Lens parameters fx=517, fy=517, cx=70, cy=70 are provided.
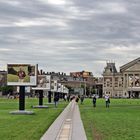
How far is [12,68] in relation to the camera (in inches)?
1988

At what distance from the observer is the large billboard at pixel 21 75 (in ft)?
164

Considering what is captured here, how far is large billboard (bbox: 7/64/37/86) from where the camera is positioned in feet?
164

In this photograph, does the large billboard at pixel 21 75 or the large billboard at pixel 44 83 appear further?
the large billboard at pixel 44 83

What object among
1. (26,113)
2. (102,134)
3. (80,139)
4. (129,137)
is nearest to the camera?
(80,139)

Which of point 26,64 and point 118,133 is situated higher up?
point 26,64

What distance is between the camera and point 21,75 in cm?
5034

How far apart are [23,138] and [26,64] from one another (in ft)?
92.7

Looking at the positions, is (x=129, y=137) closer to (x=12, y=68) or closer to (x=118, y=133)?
(x=118, y=133)

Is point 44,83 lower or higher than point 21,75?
higher

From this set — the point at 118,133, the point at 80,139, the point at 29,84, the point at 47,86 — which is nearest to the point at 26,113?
the point at 29,84

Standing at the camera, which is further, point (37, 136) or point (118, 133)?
point (118, 133)

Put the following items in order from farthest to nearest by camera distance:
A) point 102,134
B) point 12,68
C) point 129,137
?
point 12,68
point 102,134
point 129,137

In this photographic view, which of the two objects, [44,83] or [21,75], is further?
[44,83]

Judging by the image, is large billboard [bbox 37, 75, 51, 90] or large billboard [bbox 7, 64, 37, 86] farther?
large billboard [bbox 37, 75, 51, 90]
